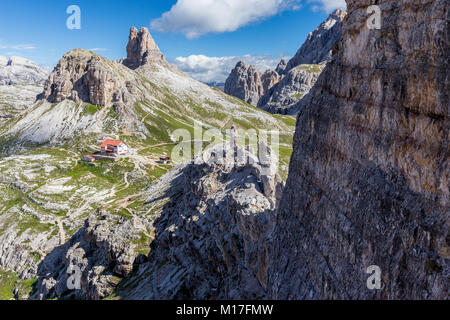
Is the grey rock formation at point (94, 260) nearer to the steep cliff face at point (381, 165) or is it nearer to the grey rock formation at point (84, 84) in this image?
the steep cliff face at point (381, 165)

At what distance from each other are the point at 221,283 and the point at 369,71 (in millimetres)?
35111

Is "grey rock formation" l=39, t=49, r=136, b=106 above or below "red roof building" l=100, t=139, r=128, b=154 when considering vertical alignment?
above

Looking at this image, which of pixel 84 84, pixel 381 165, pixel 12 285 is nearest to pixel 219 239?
pixel 381 165

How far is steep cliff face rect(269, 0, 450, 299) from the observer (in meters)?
14.4

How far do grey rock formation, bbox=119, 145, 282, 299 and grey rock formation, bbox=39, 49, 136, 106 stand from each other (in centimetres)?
15084

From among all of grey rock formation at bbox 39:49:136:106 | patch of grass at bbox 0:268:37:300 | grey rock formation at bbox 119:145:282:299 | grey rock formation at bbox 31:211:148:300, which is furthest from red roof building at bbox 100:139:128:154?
grey rock formation at bbox 119:145:282:299

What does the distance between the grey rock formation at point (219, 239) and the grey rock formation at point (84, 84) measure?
5939 inches

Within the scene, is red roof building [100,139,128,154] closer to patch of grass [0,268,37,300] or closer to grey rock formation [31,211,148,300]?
grey rock formation [31,211,148,300]

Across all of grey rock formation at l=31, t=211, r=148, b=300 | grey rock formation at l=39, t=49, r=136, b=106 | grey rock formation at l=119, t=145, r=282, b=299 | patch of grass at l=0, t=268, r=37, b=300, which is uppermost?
grey rock formation at l=39, t=49, r=136, b=106

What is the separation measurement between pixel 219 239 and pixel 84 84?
7467 inches

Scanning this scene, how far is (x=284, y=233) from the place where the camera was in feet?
98.4

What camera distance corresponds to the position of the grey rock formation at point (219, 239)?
3812 cm

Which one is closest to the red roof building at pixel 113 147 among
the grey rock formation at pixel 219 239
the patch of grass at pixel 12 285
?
the patch of grass at pixel 12 285
